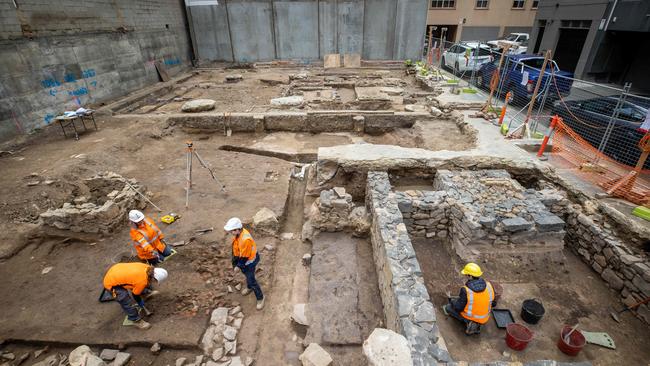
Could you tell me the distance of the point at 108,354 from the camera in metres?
3.88

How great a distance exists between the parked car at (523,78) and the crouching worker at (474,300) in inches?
283

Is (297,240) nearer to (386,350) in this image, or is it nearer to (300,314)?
(300,314)

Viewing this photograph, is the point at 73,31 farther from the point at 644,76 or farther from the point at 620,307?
the point at 644,76

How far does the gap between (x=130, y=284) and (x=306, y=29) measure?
1891 cm

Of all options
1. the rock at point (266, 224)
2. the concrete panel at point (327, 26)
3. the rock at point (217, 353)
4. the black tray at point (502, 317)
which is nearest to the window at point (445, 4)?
the concrete panel at point (327, 26)

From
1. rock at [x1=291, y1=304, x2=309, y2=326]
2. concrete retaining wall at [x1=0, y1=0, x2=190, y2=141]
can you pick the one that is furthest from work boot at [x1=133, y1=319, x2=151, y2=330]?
concrete retaining wall at [x1=0, y1=0, x2=190, y2=141]

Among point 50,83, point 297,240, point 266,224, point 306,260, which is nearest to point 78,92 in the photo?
point 50,83

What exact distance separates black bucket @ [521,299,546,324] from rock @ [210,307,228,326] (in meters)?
4.23

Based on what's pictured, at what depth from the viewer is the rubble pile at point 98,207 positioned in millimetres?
5637

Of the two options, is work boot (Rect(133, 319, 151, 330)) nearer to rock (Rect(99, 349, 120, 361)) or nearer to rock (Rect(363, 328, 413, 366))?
rock (Rect(99, 349, 120, 361))

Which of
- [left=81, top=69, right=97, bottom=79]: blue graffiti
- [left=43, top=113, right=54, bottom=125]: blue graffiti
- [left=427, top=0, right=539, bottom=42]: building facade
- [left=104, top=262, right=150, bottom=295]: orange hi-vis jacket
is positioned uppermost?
[left=427, top=0, right=539, bottom=42]: building facade

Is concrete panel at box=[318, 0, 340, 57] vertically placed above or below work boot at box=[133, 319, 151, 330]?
above

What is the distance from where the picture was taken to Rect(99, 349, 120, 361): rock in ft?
12.6

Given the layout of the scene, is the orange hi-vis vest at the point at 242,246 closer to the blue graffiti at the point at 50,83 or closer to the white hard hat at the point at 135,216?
the white hard hat at the point at 135,216
